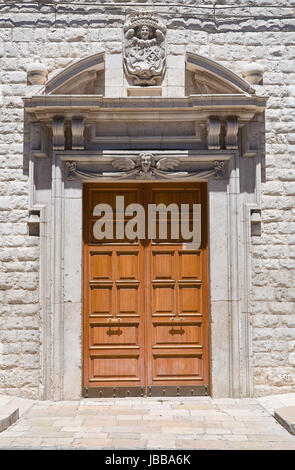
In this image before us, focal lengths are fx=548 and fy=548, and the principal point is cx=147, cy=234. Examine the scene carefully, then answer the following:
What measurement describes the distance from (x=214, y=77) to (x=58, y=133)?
2241 mm

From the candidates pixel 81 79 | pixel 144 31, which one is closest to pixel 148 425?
pixel 81 79

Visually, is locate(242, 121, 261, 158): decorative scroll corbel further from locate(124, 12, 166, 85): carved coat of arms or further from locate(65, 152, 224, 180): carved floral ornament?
locate(124, 12, 166, 85): carved coat of arms

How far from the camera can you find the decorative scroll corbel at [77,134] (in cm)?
728

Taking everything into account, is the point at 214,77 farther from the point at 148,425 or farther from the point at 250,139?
the point at 148,425

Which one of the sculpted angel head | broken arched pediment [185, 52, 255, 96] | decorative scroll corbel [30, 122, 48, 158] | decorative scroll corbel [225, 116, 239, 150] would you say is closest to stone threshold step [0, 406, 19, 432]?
decorative scroll corbel [30, 122, 48, 158]

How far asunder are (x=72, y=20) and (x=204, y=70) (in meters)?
2.00

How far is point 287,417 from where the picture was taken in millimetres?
6000

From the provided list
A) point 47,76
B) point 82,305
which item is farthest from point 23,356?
point 47,76

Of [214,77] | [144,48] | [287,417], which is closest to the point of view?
[287,417]

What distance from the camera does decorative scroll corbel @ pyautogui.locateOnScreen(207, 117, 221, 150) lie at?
289 inches

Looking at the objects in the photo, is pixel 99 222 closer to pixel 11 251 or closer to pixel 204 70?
pixel 11 251

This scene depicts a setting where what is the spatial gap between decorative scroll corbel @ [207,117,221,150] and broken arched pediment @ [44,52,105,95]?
5.21 ft

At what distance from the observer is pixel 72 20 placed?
25.2ft
